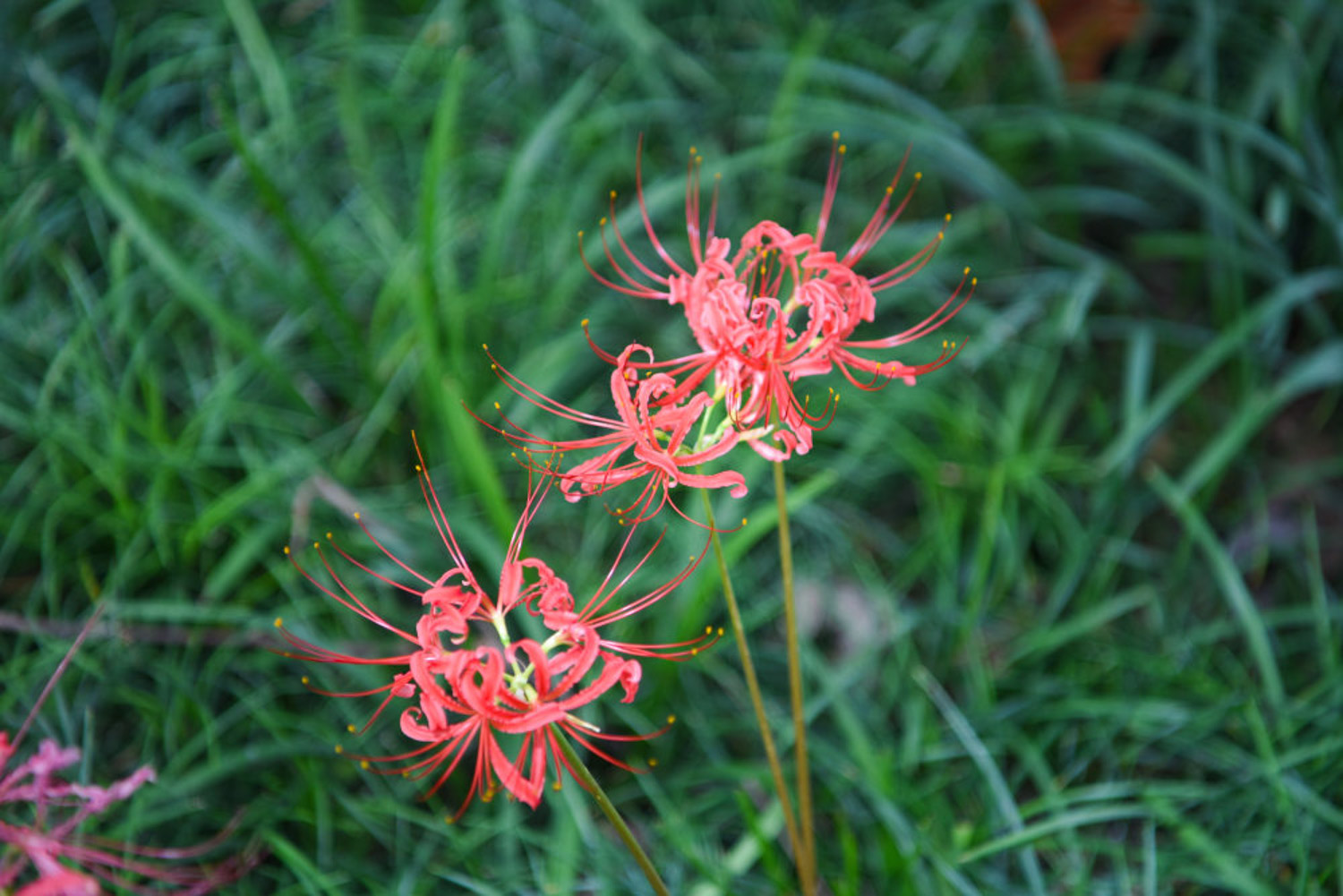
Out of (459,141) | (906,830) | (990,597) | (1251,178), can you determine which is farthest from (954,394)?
(459,141)

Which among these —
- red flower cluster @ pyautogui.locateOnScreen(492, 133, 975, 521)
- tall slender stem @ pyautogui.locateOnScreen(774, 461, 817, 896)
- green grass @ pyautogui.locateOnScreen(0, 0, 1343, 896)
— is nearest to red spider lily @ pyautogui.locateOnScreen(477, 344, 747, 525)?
red flower cluster @ pyautogui.locateOnScreen(492, 133, 975, 521)

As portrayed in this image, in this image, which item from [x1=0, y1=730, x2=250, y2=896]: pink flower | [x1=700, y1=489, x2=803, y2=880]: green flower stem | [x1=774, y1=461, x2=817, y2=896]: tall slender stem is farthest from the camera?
[x1=774, y1=461, x2=817, y2=896]: tall slender stem

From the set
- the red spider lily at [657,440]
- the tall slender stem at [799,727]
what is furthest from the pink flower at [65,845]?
the tall slender stem at [799,727]

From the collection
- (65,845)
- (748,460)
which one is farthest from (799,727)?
(65,845)

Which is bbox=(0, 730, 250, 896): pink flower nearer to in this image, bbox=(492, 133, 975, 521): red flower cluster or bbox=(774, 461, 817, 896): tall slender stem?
bbox=(492, 133, 975, 521): red flower cluster

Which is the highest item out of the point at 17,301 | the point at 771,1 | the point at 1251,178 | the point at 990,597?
the point at 771,1

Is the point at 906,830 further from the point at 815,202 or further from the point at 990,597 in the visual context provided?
the point at 815,202

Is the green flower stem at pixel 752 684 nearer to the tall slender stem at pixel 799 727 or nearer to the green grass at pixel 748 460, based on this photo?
the tall slender stem at pixel 799 727

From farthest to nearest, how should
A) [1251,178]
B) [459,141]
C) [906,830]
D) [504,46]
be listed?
1. [504,46]
2. [459,141]
3. [1251,178]
4. [906,830]
